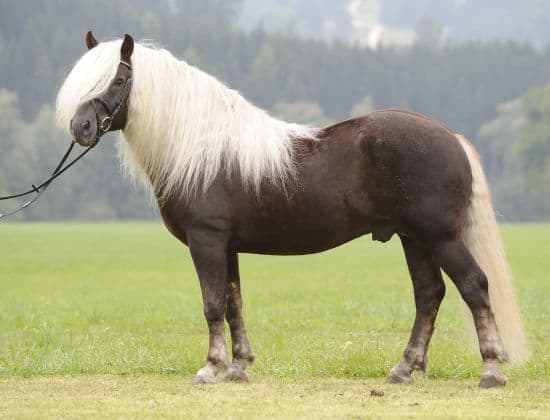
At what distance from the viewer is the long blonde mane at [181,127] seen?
8.83 m

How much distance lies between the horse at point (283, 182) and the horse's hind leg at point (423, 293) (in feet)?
0.31

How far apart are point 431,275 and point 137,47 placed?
3147mm

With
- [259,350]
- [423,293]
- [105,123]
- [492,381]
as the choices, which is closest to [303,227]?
[423,293]

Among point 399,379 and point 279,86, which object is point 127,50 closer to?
point 399,379

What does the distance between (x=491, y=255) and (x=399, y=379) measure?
1.26 metres

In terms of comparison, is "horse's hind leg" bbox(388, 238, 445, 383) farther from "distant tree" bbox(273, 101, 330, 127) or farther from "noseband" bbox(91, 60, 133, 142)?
"distant tree" bbox(273, 101, 330, 127)

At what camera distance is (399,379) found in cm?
889

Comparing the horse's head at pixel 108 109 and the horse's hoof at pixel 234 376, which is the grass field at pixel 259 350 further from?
the horse's head at pixel 108 109

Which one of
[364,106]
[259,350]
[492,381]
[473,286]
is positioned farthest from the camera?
[364,106]

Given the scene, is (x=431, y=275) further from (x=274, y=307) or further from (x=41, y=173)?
(x=41, y=173)

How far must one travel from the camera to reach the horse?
28.5 ft

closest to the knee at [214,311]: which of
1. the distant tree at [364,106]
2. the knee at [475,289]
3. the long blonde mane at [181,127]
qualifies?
the long blonde mane at [181,127]

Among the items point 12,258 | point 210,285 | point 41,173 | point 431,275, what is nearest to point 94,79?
point 210,285

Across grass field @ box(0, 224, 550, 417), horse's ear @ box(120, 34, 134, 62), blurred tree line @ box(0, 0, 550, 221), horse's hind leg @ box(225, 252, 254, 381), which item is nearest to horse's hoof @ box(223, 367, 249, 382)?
horse's hind leg @ box(225, 252, 254, 381)
